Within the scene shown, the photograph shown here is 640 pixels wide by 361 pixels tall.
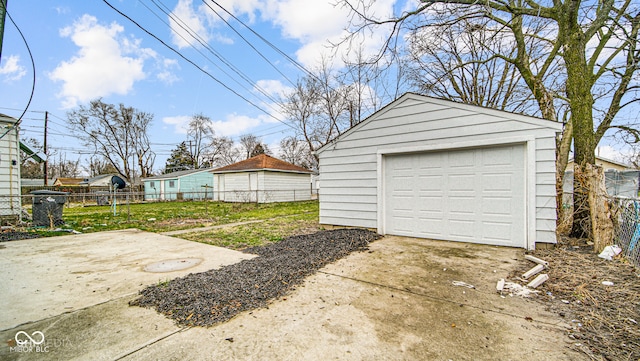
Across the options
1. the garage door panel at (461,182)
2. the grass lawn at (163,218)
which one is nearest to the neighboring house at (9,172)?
the grass lawn at (163,218)

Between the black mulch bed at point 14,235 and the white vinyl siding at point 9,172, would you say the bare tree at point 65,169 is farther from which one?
the black mulch bed at point 14,235

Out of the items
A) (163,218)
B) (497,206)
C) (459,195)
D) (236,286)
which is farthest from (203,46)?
(497,206)

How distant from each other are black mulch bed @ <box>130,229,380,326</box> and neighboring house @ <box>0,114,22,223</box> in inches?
340

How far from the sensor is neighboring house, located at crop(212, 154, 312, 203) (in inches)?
693

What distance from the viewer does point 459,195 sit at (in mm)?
5176

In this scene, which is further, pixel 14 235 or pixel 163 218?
pixel 163 218

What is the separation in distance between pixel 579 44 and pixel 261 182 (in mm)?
15619

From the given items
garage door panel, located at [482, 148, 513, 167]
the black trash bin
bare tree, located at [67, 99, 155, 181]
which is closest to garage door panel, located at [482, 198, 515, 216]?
garage door panel, located at [482, 148, 513, 167]

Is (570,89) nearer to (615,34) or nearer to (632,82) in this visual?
(615,34)

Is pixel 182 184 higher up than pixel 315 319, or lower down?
higher up

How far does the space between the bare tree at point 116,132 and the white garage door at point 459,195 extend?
2907cm

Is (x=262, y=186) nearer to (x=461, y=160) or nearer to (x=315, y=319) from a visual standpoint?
(x=461, y=160)

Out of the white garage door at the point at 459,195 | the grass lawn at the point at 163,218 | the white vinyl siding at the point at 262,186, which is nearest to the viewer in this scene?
the white garage door at the point at 459,195

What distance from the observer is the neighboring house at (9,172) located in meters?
7.74
